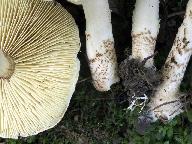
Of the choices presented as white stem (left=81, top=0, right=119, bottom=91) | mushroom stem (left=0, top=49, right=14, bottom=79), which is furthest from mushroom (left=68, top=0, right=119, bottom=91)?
mushroom stem (left=0, top=49, right=14, bottom=79)

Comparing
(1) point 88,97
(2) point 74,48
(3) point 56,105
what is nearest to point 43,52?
(2) point 74,48

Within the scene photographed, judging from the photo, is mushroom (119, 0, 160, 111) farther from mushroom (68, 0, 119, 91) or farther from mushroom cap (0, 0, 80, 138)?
mushroom cap (0, 0, 80, 138)

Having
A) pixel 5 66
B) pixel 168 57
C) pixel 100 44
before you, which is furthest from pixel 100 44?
pixel 5 66

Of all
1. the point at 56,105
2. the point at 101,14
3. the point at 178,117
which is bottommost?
the point at 178,117

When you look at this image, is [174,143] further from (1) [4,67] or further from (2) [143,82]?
(1) [4,67]

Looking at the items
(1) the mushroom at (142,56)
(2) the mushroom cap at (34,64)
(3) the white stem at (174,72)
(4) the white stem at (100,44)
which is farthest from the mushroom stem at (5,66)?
(3) the white stem at (174,72)

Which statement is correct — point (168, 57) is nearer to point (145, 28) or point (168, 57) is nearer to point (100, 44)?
point (145, 28)
